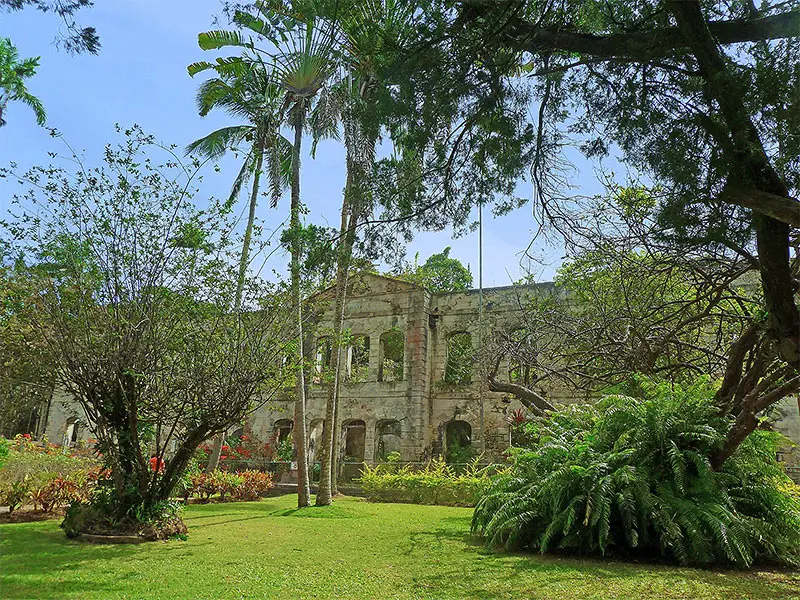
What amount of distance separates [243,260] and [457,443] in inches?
505

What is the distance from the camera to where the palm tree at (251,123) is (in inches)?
548

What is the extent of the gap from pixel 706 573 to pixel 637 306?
5791 millimetres

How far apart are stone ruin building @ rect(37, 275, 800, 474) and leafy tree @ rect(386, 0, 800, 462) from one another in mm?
12621

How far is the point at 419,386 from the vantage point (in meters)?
19.4

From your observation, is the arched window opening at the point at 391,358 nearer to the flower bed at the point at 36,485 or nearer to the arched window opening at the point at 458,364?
the arched window opening at the point at 458,364

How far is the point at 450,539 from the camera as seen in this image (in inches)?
303

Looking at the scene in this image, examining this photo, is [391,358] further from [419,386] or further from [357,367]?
[419,386]

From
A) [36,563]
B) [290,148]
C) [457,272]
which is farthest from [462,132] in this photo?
[457,272]

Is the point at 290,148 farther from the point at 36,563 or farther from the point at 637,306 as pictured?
the point at 36,563

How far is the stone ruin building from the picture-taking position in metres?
18.8

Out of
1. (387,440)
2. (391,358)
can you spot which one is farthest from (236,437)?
(391,358)

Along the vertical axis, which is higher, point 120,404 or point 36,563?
point 120,404

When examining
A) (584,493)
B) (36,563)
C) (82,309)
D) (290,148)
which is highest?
(290,148)

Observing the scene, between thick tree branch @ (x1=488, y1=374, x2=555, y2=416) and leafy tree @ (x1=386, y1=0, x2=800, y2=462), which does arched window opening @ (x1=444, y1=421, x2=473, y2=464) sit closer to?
thick tree branch @ (x1=488, y1=374, x2=555, y2=416)
